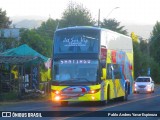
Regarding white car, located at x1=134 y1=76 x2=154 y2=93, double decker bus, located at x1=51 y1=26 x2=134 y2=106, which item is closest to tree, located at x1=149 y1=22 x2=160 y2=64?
white car, located at x1=134 y1=76 x2=154 y2=93

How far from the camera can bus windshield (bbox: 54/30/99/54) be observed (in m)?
30.1

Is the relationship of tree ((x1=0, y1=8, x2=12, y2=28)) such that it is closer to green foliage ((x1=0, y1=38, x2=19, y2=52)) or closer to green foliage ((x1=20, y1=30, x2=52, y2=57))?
green foliage ((x1=20, y1=30, x2=52, y2=57))

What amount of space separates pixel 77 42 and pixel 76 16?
193 feet

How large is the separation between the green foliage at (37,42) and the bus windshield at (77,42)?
887 inches

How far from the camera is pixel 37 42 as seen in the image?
5372 cm

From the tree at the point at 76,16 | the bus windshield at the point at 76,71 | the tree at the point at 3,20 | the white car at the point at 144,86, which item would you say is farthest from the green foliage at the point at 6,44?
the tree at the point at 3,20

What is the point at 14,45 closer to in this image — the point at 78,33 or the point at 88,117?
the point at 78,33

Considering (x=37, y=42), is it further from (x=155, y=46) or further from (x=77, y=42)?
(x=155, y=46)

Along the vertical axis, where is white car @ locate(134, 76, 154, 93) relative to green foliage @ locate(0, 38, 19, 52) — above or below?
below

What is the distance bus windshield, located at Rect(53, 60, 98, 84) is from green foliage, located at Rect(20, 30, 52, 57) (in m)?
23.2

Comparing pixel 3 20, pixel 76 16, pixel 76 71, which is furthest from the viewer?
pixel 3 20

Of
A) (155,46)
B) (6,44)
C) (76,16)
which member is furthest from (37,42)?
(155,46)

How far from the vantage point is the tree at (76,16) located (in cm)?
8688

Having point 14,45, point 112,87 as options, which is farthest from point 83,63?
point 14,45
